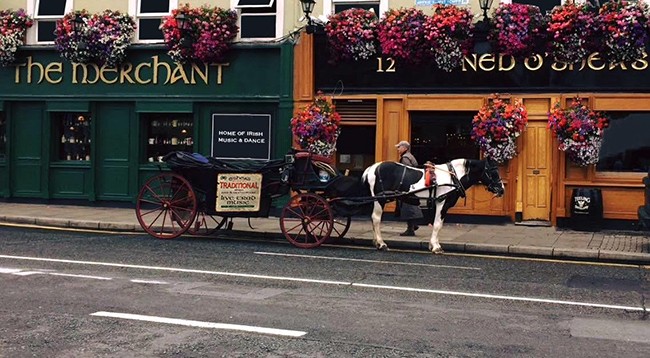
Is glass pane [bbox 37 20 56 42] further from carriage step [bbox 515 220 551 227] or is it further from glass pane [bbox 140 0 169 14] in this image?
carriage step [bbox 515 220 551 227]

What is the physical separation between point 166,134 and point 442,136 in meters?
7.37

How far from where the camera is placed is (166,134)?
19.6 metres

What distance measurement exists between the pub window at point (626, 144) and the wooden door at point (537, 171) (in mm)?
1158

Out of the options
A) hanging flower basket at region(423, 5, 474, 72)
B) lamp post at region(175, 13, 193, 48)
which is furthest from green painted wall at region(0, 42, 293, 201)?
hanging flower basket at region(423, 5, 474, 72)

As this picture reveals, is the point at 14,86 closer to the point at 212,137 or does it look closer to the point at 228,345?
the point at 212,137

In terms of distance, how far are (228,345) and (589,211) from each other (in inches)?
453

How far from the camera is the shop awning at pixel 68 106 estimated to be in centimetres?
1977

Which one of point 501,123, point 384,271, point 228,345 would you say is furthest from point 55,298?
point 501,123

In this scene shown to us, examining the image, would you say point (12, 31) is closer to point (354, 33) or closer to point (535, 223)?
point (354, 33)

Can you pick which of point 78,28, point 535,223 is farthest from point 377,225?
point 78,28

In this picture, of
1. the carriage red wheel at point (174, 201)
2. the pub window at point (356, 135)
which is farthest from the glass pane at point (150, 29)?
the carriage red wheel at point (174, 201)

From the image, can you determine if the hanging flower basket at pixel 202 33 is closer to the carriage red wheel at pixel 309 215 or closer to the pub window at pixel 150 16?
the pub window at pixel 150 16

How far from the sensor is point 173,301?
25.6 ft

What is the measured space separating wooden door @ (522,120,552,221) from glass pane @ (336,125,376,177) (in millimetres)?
3643
